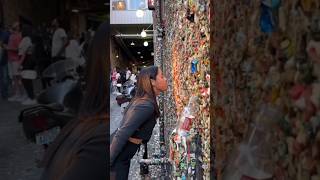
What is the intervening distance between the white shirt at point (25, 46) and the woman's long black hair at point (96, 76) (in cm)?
20

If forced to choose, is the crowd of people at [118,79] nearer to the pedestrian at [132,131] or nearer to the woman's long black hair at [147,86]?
the woman's long black hair at [147,86]

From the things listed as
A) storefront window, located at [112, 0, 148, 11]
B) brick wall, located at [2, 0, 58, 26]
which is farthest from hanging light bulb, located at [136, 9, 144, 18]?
brick wall, located at [2, 0, 58, 26]

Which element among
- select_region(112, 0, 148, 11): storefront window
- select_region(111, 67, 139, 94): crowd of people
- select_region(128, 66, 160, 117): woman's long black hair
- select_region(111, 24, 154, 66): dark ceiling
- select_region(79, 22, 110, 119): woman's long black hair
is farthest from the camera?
select_region(111, 24, 154, 66): dark ceiling

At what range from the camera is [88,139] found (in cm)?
170

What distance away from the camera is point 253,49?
1.30m

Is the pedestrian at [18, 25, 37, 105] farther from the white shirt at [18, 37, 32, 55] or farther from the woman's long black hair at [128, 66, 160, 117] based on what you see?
the woman's long black hair at [128, 66, 160, 117]

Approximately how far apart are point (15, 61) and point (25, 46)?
62 mm

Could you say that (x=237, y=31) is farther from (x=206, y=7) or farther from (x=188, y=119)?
(x=188, y=119)

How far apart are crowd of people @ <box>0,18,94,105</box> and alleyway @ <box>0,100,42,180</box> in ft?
Answer: 0.19

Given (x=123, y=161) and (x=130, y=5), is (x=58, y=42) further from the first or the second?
(x=130, y=5)

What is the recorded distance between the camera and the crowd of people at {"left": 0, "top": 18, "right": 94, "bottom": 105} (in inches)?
64.7

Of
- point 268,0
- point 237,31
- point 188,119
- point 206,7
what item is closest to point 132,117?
point 188,119

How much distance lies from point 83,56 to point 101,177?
1.37 ft

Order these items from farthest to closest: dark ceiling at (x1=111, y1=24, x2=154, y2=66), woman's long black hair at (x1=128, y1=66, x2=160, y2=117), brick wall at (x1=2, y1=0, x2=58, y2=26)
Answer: dark ceiling at (x1=111, y1=24, x2=154, y2=66) → woman's long black hair at (x1=128, y1=66, x2=160, y2=117) → brick wall at (x1=2, y1=0, x2=58, y2=26)
